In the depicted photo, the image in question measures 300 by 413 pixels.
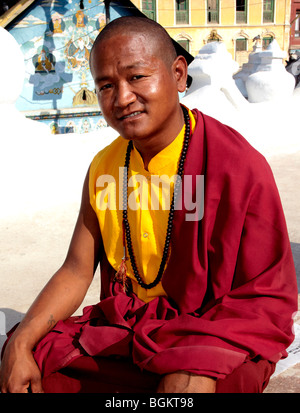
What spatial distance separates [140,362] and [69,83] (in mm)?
8075

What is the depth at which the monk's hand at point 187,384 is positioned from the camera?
119 cm

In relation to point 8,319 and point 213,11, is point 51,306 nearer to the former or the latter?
point 8,319

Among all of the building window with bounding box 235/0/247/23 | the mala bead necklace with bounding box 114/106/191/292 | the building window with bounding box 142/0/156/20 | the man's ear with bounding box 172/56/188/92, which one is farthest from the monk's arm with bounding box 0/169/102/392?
the building window with bounding box 235/0/247/23

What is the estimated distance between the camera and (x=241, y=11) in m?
27.6

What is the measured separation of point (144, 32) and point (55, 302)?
882 millimetres

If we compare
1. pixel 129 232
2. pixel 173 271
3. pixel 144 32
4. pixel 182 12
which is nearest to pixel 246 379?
pixel 173 271

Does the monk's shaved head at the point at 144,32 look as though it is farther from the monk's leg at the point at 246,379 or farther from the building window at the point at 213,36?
the building window at the point at 213,36

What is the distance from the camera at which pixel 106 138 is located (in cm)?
560

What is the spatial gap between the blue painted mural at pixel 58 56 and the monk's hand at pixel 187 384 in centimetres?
801

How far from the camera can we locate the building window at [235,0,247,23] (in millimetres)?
27531

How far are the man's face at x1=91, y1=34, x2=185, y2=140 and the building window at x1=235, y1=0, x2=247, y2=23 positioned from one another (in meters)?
28.4

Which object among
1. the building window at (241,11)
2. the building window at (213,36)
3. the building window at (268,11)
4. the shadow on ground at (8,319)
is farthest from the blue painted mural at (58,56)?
the building window at (268,11)

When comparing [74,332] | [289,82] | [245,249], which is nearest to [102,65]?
[245,249]

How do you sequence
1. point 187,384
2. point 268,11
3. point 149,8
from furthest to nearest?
point 268,11
point 149,8
point 187,384
